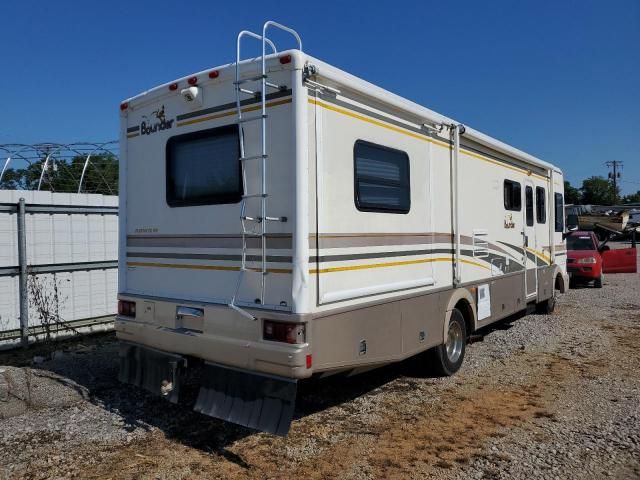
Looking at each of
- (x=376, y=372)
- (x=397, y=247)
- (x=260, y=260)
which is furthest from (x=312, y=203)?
(x=376, y=372)

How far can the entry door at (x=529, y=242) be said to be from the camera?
8344 mm

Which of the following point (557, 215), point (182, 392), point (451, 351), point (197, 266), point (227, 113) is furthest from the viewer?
point (557, 215)

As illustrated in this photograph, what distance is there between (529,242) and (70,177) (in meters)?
8.25

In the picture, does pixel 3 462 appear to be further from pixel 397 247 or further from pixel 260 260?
pixel 397 247

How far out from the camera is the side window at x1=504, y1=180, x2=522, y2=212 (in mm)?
7551

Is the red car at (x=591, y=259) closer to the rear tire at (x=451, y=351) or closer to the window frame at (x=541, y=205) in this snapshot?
the window frame at (x=541, y=205)

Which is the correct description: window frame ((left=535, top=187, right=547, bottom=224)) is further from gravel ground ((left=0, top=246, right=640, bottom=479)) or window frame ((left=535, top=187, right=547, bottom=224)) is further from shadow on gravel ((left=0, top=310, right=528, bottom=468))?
shadow on gravel ((left=0, top=310, right=528, bottom=468))

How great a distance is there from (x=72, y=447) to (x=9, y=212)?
405cm

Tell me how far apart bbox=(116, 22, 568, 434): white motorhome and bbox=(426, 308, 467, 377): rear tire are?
2cm

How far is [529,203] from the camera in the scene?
336 inches

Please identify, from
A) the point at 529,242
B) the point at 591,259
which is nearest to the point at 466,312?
the point at 529,242

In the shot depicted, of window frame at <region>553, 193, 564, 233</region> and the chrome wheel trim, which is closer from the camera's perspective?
the chrome wheel trim

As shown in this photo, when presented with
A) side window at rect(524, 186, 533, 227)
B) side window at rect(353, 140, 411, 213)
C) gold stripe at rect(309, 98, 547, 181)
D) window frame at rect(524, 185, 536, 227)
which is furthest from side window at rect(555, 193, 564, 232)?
side window at rect(353, 140, 411, 213)

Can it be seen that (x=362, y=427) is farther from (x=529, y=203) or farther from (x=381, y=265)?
(x=529, y=203)
